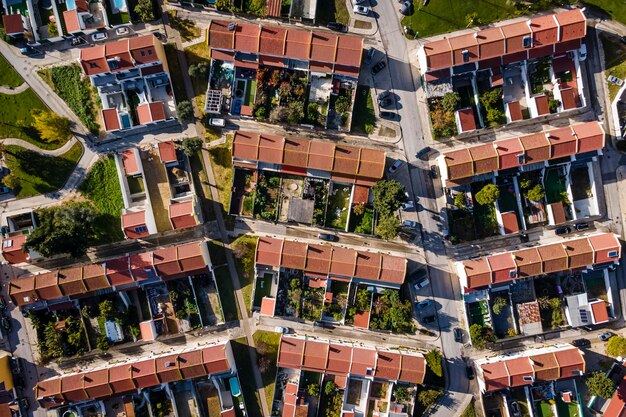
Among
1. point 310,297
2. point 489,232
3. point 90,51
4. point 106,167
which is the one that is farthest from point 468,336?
point 90,51

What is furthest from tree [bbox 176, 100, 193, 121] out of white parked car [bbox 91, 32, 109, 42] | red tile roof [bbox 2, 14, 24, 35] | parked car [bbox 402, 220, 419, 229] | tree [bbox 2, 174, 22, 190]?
parked car [bbox 402, 220, 419, 229]

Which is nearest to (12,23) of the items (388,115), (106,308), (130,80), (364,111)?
(130,80)

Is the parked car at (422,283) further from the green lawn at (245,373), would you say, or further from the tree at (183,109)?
the tree at (183,109)

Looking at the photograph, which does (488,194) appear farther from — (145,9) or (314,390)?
(145,9)

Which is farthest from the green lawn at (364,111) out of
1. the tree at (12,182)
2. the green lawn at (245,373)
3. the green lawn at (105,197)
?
the tree at (12,182)

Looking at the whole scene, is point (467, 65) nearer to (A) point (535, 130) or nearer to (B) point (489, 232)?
(A) point (535, 130)

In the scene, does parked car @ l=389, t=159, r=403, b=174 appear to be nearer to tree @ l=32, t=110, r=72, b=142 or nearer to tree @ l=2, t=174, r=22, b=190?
tree @ l=32, t=110, r=72, b=142
